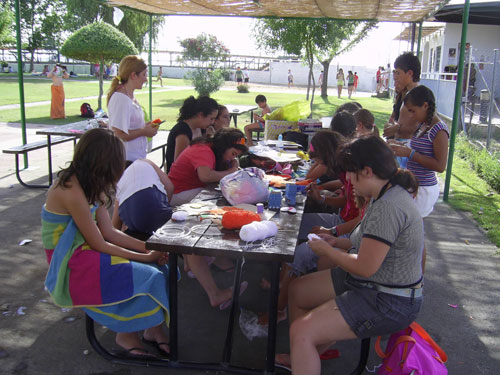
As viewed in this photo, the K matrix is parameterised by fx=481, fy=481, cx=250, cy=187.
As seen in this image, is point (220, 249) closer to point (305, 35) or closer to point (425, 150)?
point (425, 150)

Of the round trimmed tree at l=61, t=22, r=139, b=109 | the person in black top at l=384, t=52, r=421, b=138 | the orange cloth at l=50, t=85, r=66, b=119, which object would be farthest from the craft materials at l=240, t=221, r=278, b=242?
the orange cloth at l=50, t=85, r=66, b=119

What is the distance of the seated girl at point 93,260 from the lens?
8.43 ft

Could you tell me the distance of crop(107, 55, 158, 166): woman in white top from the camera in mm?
4441

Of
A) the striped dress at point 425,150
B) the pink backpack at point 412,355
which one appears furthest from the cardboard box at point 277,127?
the pink backpack at point 412,355

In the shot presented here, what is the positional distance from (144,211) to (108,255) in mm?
704

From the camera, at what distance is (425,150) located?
147 inches

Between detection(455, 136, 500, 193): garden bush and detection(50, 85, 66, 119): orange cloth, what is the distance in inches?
414

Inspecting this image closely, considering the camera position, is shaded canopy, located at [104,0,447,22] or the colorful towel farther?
shaded canopy, located at [104,0,447,22]

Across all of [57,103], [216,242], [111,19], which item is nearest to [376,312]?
[216,242]

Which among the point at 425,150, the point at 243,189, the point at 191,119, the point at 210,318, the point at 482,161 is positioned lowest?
the point at 210,318

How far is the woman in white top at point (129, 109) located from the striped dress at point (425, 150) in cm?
243

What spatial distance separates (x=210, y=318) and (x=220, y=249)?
1.09 meters

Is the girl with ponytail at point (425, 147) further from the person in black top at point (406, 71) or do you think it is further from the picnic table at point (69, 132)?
the picnic table at point (69, 132)

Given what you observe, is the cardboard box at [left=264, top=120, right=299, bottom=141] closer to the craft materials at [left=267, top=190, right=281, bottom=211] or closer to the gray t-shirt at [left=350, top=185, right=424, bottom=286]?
the craft materials at [left=267, top=190, right=281, bottom=211]
